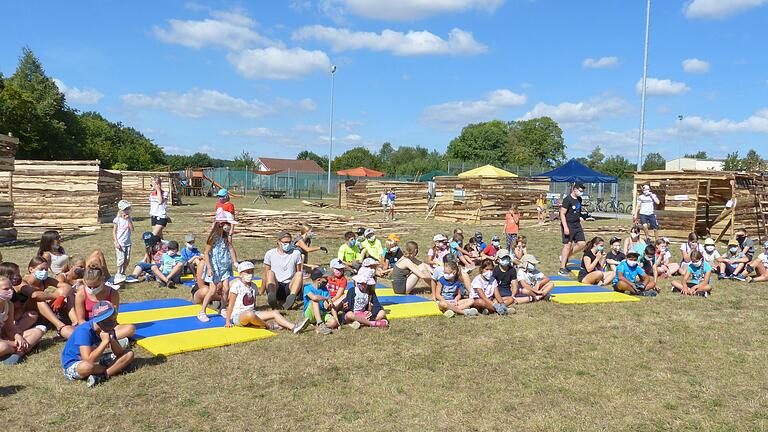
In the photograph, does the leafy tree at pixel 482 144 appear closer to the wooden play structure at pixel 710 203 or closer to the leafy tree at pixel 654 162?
the leafy tree at pixel 654 162

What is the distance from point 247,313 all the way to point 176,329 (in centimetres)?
91

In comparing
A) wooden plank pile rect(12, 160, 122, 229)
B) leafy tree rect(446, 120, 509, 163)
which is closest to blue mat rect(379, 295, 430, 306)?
wooden plank pile rect(12, 160, 122, 229)

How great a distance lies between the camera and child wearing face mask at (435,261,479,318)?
28.1ft

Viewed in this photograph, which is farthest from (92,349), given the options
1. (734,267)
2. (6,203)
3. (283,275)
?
(6,203)

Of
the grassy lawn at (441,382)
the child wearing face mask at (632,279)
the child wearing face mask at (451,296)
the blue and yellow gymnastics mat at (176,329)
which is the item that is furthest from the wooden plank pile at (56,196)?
the child wearing face mask at (632,279)

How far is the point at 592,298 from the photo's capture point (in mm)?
9961

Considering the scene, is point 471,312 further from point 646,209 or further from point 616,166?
point 616,166

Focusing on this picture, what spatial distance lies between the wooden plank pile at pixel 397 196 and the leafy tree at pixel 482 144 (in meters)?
53.0

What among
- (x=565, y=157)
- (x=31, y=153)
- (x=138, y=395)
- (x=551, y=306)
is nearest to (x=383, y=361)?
(x=138, y=395)

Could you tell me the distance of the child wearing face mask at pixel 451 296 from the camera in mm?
8562

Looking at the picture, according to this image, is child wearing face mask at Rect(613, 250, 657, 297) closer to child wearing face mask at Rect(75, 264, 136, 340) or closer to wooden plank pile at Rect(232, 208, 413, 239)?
child wearing face mask at Rect(75, 264, 136, 340)

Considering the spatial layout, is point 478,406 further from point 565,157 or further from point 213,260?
point 565,157

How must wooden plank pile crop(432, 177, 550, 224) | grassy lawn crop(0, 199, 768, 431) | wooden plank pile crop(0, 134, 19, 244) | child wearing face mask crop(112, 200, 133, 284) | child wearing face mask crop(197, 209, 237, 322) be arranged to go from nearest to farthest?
1. grassy lawn crop(0, 199, 768, 431)
2. child wearing face mask crop(197, 209, 237, 322)
3. child wearing face mask crop(112, 200, 133, 284)
4. wooden plank pile crop(0, 134, 19, 244)
5. wooden plank pile crop(432, 177, 550, 224)

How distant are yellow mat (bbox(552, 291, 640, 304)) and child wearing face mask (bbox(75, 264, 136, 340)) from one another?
22.6 ft
